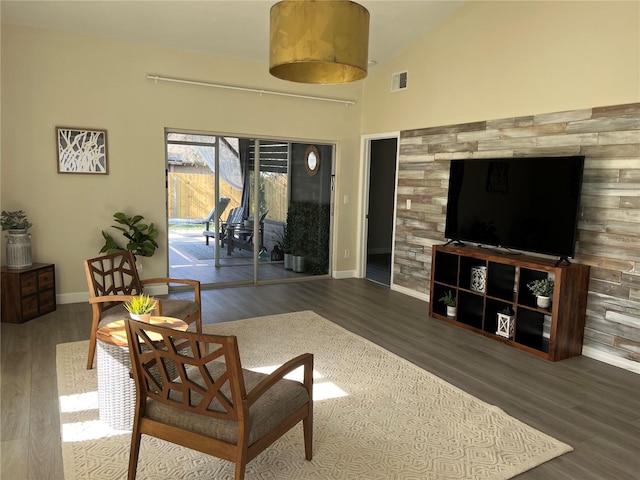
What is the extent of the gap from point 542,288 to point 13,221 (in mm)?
5004

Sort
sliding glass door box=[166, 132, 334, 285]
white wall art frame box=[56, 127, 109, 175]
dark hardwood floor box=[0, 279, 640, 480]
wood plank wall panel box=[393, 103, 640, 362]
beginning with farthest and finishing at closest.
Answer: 1. sliding glass door box=[166, 132, 334, 285]
2. white wall art frame box=[56, 127, 109, 175]
3. wood plank wall panel box=[393, 103, 640, 362]
4. dark hardwood floor box=[0, 279, 640, 480]

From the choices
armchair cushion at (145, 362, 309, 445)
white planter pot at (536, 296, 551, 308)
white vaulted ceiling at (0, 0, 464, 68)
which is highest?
white vaulted ceiling at (0, 0, 464, 68)

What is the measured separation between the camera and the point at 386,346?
416 centimetres

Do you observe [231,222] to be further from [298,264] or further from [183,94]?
[183,94]

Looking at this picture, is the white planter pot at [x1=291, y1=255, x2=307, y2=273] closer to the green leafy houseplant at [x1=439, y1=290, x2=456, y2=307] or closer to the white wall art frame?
the green leafy houseplant at [x1=439, y1=290, x2=456, y2=307]

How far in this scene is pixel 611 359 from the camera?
3.87 metres

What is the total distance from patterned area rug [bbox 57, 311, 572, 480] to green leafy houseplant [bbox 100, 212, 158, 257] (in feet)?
5.56

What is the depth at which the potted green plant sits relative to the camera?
461 cm

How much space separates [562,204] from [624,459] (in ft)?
6.83

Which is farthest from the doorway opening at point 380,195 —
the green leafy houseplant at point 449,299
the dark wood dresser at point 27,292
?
the dark wood dresser at point 27,292

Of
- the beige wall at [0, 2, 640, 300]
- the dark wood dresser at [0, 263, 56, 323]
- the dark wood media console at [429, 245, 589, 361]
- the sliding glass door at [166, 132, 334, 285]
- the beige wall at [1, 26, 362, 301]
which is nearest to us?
the dark wood media console at [429, 245, 589, 361]

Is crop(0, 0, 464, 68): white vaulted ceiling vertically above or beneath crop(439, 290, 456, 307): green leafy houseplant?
above

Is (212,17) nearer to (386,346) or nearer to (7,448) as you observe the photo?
(386,346)

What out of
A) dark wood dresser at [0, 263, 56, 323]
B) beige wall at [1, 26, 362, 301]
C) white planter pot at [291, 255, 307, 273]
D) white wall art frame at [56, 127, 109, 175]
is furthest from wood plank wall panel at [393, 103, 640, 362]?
dark wood dresser at [0, 263, 56, 323]
